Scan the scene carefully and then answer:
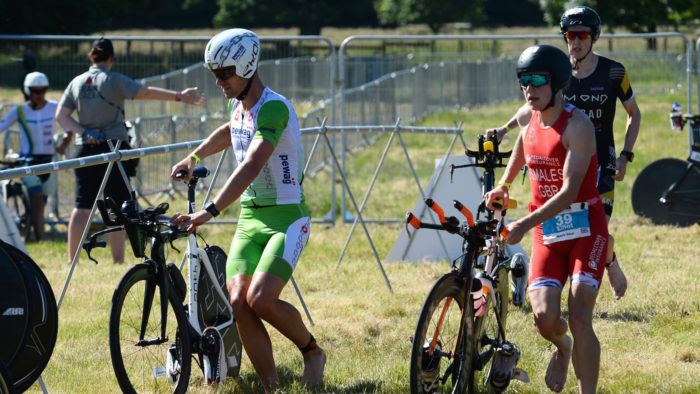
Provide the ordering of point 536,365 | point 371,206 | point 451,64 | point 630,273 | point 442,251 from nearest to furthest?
point 536,365 < point 630,273 < point 442,251 < point 371,206 < point 451,64

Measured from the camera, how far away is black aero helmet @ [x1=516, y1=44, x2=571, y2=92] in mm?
4922

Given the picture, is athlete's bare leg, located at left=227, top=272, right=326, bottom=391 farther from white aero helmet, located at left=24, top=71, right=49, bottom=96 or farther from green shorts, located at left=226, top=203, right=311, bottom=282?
white aero helmet, located at left=24, top=71, right=49, bottom=96

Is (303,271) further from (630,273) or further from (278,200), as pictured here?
(278,200)

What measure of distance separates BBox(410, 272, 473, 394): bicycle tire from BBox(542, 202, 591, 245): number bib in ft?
1.75

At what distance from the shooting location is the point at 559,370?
5410 mm

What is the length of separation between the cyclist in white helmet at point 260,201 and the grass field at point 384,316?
0.42 meters

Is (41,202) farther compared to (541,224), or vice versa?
(41,202)

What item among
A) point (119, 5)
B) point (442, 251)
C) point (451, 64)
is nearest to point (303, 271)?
point (442, 251)

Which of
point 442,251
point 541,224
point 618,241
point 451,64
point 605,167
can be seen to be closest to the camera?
point 541,224

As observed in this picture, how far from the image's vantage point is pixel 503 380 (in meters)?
5.29

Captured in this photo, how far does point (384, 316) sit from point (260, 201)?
257 centimetres

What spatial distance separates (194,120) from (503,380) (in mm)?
10088

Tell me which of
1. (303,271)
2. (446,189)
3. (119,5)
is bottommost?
(303,271)

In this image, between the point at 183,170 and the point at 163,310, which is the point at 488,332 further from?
the point at 183,170
